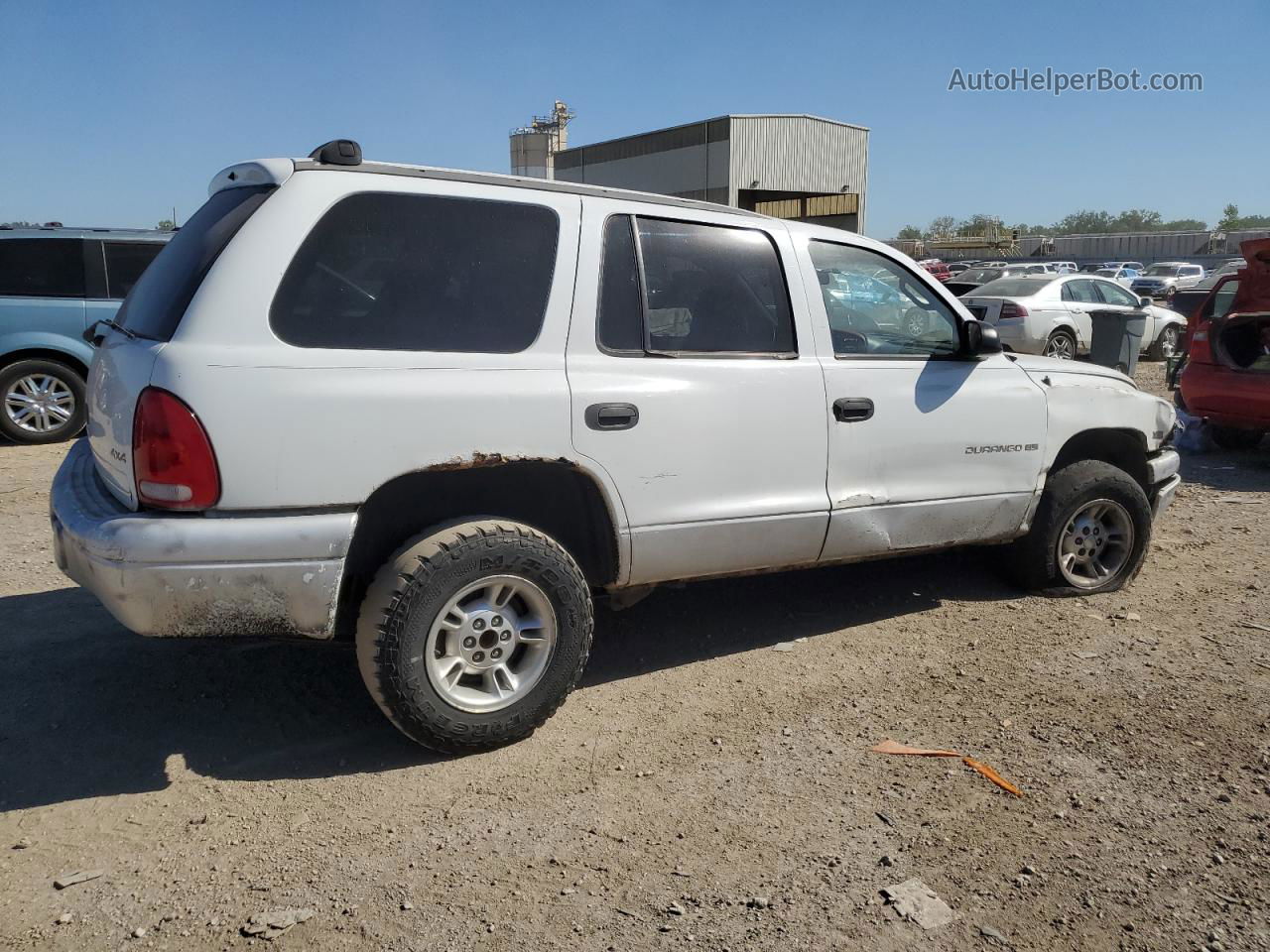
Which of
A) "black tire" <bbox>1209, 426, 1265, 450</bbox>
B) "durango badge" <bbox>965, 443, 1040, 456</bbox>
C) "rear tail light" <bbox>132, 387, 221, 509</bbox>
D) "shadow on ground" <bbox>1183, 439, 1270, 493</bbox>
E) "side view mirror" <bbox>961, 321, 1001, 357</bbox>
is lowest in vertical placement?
"shadow on ground" <bbox>1183, 439, 1270, 493</bbox>

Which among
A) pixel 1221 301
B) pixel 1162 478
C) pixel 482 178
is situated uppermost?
pixel 482 178

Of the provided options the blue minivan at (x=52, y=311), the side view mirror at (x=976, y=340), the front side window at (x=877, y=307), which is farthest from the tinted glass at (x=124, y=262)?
the side view mirror at (x=976, y=340)

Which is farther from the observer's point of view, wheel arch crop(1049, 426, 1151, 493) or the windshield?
the windshield

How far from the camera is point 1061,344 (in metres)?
15.1

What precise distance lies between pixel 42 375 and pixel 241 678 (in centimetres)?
658

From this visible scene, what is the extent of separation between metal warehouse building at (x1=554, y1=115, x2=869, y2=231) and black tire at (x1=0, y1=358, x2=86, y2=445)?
2824 centimetres

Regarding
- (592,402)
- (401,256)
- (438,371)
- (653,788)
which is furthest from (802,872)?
(401,256)

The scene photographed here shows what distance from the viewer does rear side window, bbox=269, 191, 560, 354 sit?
3055 mm

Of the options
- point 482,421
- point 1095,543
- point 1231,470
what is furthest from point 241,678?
point 1231,470

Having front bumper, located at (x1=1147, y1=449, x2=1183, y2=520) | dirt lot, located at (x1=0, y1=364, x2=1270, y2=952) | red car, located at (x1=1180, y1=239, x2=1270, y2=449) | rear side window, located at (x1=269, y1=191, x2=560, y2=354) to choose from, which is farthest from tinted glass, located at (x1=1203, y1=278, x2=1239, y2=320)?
rear side window, located at (x1=269, y1=191, x2=560, y2=354)

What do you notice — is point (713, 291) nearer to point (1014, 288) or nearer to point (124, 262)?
point (124, 262)

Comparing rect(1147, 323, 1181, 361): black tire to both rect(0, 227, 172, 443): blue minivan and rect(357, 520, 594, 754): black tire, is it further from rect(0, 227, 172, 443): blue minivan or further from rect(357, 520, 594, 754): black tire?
rect(357, 520, 594, 754): black tire

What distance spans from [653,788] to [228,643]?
2012mm

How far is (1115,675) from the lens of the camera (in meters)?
4.14
